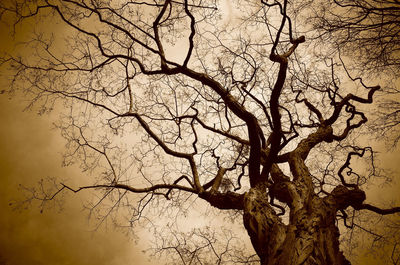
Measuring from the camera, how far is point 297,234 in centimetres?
328

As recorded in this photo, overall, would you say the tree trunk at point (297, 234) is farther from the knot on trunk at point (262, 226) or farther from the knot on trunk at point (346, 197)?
the knot on trunk at point (346, 197)

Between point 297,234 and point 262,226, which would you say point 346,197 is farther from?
point 262,226

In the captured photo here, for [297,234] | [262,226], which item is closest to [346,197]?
[297,234]

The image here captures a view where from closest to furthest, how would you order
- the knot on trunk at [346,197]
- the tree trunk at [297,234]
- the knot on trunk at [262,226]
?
the tree trunk at [297,234], the knot on trunk at [262,226], the knot on trunk at [346,197]

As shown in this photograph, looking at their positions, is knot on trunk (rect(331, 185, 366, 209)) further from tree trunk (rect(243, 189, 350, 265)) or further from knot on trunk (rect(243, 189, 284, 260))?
knot on trunk (rect(243, 189, 284, 260))

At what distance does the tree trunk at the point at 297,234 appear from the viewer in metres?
2.99

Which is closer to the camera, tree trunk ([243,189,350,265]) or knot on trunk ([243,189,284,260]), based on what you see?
tree trunk ([243,189,350,265])

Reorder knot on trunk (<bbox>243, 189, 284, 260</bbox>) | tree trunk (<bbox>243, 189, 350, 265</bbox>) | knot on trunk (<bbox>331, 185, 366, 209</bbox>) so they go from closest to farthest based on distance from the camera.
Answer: tree trunk (<bbox>243, 189, 350, 265</bbox>)
knot on trunk (<bbox>243, 189, 284, 260</bbox>)
knot on trunk (<bbox>331, 185, 366, 209</bbox>)

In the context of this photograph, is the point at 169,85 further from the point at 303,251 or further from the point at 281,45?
the point at 303,251

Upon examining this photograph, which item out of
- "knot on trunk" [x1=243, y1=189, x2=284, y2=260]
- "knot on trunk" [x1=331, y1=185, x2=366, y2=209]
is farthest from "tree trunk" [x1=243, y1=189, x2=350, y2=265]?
"knot on trunk" [x1=331, y1=185, x2=366, y2=209]

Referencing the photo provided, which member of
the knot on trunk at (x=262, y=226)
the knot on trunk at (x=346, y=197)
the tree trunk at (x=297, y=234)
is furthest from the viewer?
the knot on trunk at (x=346, y=197)

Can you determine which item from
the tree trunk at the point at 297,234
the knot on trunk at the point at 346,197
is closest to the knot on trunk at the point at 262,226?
the tree trunk at the point at 297,234

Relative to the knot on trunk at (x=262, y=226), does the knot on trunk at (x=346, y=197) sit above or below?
above

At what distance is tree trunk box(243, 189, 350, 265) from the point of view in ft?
9.81
